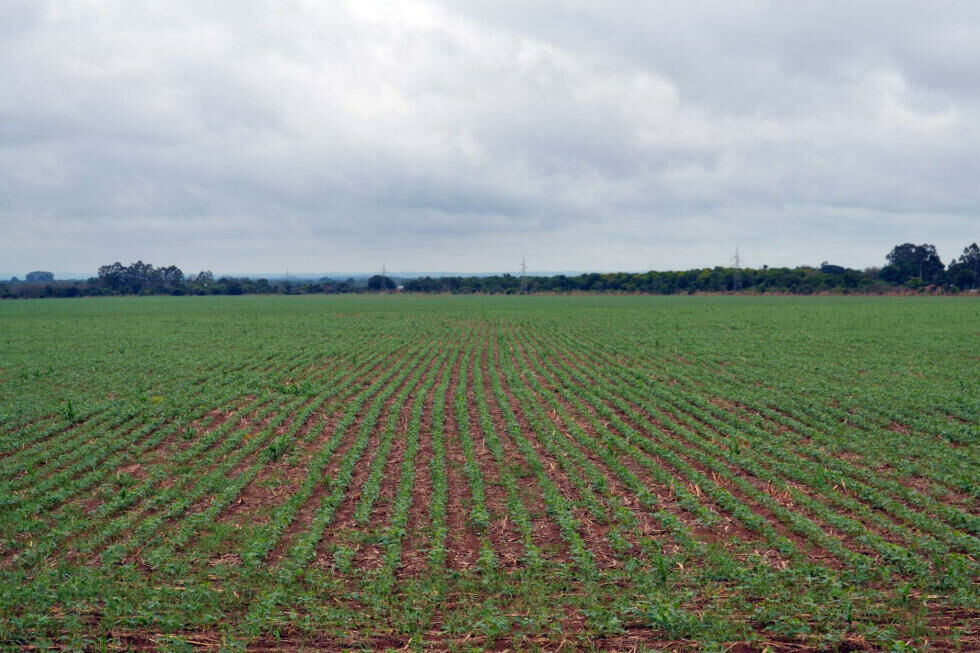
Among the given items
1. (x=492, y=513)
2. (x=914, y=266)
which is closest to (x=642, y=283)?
(x=914, y=266)

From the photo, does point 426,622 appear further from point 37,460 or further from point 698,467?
point 37,460

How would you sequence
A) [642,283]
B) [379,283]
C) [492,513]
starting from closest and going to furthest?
1. [492,513]
2. [642,283]
3. [379,283]

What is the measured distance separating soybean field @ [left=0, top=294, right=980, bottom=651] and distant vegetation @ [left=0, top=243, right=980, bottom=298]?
109118mm

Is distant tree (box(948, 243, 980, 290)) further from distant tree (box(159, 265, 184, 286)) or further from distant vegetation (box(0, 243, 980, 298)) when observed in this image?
distant tree (box(159, 265, 184, 286))

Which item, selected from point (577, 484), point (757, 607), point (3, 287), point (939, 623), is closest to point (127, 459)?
point (577, 484)

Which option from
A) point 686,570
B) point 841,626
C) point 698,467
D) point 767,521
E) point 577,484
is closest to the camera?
point 841,626

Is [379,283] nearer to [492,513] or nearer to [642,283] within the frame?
[642,283]

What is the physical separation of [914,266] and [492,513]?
156976mm

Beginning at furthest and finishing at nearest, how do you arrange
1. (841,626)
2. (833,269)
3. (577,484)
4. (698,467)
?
(833,269) → (698,467) → (577,484) → (841,626)

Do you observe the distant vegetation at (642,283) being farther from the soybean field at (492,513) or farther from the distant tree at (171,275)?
the soybean field at (492,513)

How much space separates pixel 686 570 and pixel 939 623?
2400 millimetres

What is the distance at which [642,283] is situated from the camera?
13675 cm

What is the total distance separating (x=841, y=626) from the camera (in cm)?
615

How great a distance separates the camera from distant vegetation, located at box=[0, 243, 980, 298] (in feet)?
383
